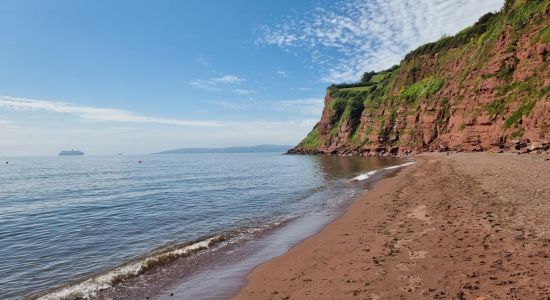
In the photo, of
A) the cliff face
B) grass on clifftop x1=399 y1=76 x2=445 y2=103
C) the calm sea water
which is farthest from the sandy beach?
grass on clifftop x1=399 y1=76 x2=445 y2=103

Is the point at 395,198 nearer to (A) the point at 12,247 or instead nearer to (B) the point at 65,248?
(B) the point at 65,248

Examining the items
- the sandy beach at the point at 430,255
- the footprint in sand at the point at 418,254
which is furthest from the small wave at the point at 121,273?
the footprint in sand at the point at 418,254

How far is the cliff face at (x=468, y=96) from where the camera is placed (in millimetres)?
38500

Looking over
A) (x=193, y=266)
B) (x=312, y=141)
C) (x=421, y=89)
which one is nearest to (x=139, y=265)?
(x=193, y=266)

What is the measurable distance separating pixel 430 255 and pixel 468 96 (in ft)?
175

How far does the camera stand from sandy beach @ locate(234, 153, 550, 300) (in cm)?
677

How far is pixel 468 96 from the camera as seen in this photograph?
5344cm

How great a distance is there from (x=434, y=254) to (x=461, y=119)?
5247cm

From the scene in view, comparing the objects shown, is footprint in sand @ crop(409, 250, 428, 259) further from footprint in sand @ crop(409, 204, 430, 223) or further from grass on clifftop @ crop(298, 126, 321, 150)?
grass on clifftop @ crop(298, 126, 321, 150)

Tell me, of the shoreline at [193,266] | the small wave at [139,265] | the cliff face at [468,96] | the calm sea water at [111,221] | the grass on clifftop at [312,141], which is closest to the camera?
the shoreline at [193,266]

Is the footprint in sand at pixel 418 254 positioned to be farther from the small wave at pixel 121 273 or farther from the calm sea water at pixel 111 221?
the calm sea water at pixel 111 221

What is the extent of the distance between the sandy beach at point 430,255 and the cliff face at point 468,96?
81.1ft

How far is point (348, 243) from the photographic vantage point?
1145 cm

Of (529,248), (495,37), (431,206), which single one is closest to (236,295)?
(529,248)
